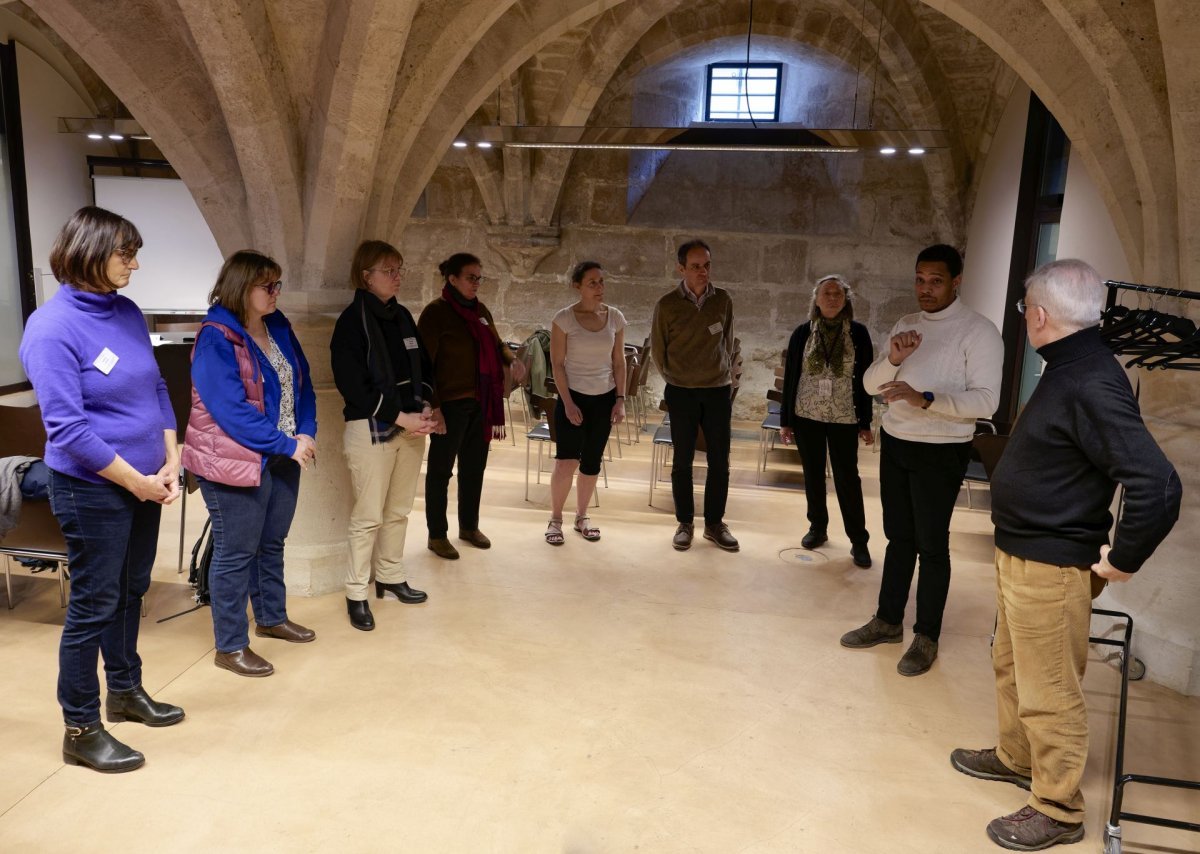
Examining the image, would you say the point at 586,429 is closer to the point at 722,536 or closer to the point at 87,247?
the point at 722,536

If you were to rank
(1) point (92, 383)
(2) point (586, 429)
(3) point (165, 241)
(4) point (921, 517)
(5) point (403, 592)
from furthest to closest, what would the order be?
(3) point (165, 241)
(2) point (586, 429)
(5) point (403, 592)
(4) point (921, 517)
(1) point (92, 383)

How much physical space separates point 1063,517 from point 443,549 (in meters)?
3.36

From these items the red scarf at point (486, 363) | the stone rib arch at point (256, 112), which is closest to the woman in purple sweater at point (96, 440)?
the stone rib arch at point (256, 112)

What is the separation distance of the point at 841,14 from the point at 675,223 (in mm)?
2798

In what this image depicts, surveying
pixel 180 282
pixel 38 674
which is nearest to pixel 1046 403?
pixel 38 674

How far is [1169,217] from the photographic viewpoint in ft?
12.4

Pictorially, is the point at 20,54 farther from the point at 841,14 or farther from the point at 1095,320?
the point at 1095,320

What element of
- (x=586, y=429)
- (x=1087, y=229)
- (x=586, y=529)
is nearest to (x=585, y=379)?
(x=586, y=429)

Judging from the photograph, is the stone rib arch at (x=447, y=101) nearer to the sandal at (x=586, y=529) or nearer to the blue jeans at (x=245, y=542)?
the blue jeans at (x=245, y=542)

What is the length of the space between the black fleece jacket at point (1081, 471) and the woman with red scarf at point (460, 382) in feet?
8.93

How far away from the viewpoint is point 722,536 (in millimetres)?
5438

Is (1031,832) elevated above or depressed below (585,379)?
below

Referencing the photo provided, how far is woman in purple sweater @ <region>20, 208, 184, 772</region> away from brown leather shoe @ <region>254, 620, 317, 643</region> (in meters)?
0.95

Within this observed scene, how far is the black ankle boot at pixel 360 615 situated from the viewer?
4.08 metres
